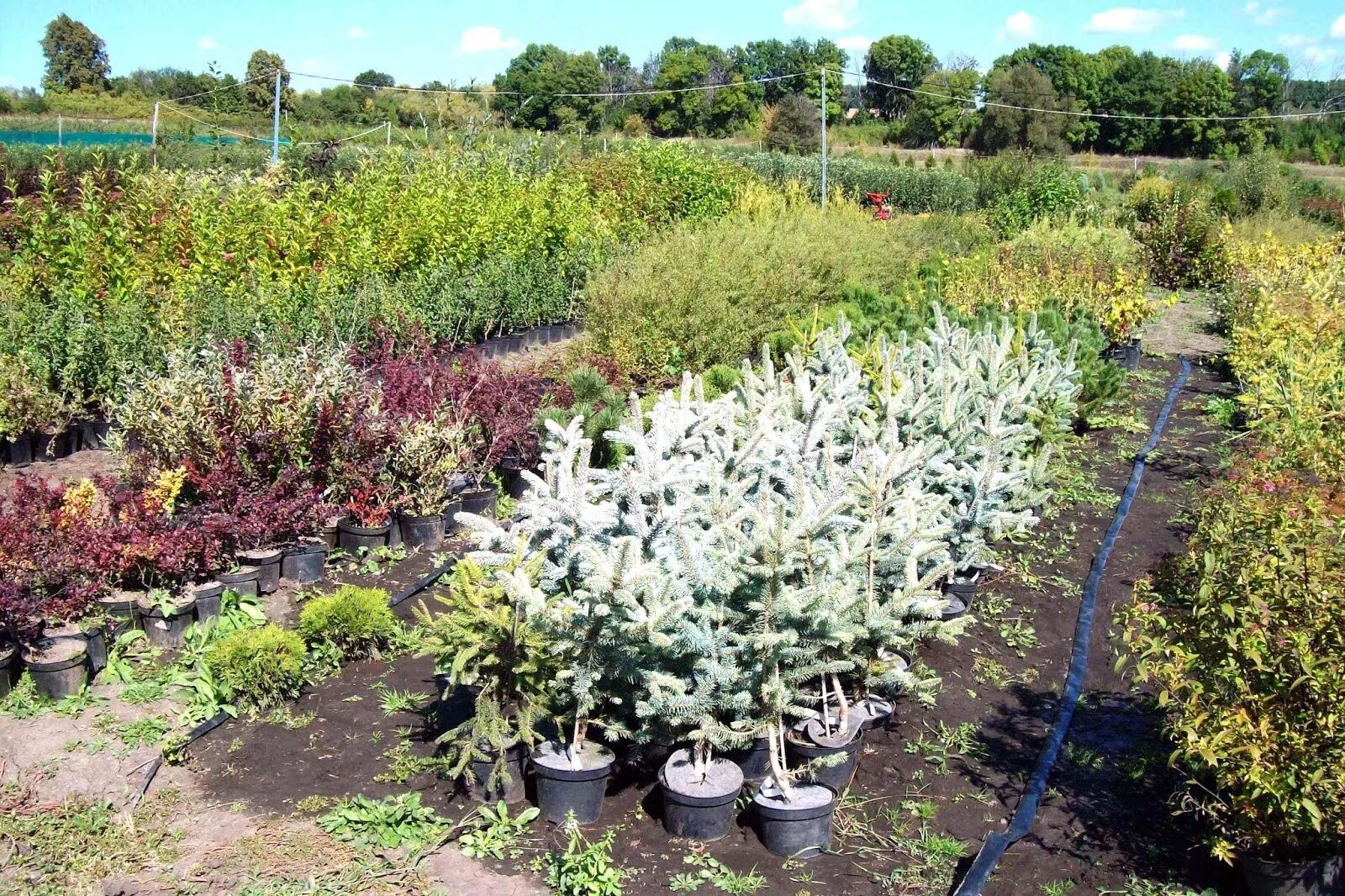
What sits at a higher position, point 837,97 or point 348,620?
point 837,97

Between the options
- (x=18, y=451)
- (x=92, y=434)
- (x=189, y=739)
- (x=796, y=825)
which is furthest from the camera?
(x=92, y=434)


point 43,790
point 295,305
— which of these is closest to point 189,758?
point 43,790

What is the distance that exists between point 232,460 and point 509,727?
2844 mm

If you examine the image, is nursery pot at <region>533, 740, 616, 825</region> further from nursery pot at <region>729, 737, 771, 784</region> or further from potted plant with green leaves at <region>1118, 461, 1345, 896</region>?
potted plant with green leaves at <region>1118, 461, 1345, 896</region>

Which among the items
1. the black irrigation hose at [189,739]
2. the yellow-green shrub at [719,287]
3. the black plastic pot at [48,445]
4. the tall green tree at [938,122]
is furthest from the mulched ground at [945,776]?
the tall green tree at [938,122]

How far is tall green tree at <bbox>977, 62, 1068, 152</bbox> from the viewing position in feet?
134

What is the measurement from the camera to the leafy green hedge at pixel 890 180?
2700cm

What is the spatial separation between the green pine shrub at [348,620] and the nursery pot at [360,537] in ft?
3.67

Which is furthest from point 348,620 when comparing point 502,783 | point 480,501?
point 480,501

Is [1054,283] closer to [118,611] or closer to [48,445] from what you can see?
[48,445]

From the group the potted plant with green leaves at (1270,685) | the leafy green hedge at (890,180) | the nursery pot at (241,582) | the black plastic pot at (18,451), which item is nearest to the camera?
the potted plant with green leaves at (1270,685)

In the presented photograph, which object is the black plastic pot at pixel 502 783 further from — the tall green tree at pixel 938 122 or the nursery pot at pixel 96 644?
the tall green tree at pixel 938 122

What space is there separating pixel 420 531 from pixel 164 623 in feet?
5.36

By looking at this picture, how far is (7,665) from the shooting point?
468 centimetres
